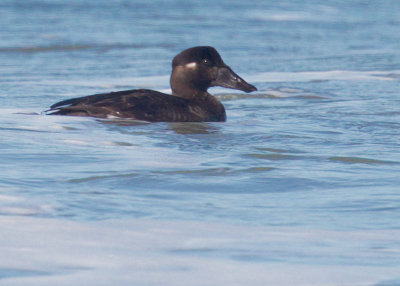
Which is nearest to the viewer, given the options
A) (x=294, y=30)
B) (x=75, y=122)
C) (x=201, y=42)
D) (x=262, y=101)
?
(x=75, y=122)

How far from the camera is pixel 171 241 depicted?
4.18 meters

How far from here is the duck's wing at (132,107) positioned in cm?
788

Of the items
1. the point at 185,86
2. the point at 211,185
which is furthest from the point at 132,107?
the point at 211,185

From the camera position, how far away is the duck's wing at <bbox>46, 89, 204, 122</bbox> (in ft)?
25.8

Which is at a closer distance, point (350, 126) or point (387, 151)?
point (387, 151)

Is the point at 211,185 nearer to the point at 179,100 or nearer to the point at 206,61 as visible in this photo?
the point at 179,100

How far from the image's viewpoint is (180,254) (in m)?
4.00

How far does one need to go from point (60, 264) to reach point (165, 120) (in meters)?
4.19

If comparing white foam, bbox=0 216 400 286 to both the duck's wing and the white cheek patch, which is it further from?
the white cheek patch

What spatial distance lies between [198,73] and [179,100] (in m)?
0.53

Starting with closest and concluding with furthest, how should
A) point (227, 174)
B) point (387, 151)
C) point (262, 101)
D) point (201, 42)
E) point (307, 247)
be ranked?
1. point (307, 247)
2. point (227, 174)
3. point (387, 151)
4. point (262, 101)
5. point (201, 42)

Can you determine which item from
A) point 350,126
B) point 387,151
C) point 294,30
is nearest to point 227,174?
point 387,151

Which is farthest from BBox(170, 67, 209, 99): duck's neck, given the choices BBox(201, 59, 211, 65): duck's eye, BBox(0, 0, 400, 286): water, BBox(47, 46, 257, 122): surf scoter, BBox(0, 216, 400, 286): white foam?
BBox(0, 216, 400, 286): white foam

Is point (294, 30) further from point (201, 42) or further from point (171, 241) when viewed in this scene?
point (171, 241)
